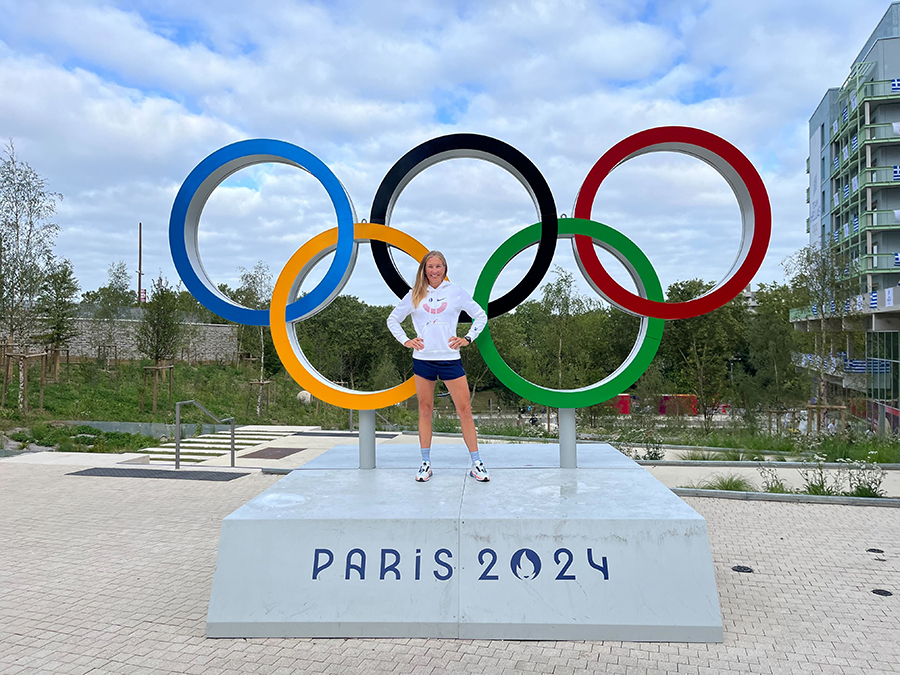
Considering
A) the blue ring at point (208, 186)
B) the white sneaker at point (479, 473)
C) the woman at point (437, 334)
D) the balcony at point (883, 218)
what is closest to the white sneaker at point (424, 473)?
the woman at point (437, 334)

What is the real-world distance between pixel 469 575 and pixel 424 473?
1418mm

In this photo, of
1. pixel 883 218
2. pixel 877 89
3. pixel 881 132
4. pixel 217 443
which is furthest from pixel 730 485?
pixel 877 89

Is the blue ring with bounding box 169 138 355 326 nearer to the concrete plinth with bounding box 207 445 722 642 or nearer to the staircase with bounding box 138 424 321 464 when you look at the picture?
the concrete plinth with bounding box 207 445 722 642

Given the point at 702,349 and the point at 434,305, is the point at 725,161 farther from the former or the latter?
the point at 702,349

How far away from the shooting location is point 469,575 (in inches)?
168

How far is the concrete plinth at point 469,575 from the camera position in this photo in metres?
4.18

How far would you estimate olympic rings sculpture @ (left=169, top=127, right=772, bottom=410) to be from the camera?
5.87m

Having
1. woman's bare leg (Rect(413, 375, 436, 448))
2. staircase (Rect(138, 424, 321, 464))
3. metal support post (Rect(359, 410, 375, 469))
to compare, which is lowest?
staircase (Rect(138, 424, 321, 464))

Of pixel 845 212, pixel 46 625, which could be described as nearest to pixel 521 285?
pixel 46 625

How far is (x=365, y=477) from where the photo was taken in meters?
5.71

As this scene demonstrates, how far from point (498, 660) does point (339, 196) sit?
13.5 feet

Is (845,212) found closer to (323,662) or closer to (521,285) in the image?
(521,285)

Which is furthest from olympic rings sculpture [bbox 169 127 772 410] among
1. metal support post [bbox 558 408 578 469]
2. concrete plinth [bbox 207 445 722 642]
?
concrete plinth [bbox 207 445 722 642]

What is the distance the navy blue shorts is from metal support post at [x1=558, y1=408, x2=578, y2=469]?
122 centimetres
